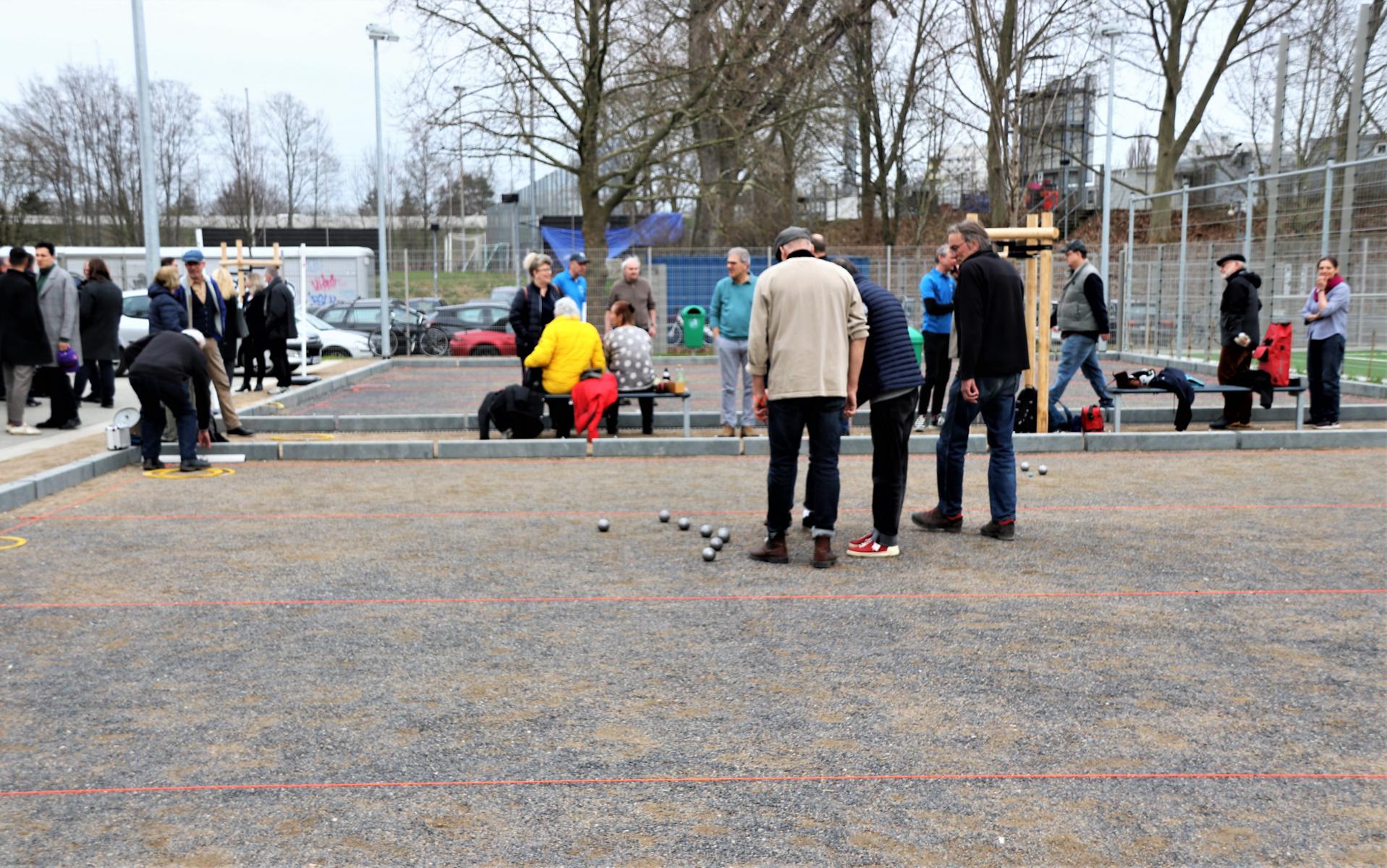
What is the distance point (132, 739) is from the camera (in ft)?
14.4

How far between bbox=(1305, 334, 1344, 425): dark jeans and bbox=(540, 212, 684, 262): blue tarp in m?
17.6

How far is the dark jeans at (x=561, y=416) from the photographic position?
1220cm

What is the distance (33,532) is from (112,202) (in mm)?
45467

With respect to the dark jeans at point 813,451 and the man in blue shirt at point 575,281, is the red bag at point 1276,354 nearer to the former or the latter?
the man in blue shirt at point 575,281

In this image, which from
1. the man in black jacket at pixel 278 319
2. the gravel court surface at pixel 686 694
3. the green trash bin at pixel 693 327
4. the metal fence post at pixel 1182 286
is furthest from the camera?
the green trash bin at pixel 693 327

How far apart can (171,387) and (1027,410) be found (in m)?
8.14

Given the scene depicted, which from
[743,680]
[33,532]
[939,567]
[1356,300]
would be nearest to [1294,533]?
[939,567]

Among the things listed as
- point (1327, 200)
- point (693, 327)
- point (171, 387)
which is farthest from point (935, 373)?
point (693, 327)

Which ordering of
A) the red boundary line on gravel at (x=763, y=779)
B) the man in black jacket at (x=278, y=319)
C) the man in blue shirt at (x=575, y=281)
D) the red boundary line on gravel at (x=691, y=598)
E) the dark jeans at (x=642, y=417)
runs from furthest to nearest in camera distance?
the man in black jacket at (x=278, y=319) → the man in blue shirt at (x=575, y=281) → the dark jeans at (x=642, y=417) → the red boundary line on gravel at (x=691, y=598) → the red boundary line on gravel at (x=763, y=779)

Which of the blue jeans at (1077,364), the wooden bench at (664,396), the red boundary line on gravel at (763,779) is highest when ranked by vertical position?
the blue jeans at (1077,364)

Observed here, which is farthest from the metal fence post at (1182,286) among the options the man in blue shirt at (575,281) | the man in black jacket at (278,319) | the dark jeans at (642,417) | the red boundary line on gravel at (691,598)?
the red boundary line on gravel at (691,598)

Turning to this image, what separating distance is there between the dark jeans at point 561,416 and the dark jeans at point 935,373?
365 cm

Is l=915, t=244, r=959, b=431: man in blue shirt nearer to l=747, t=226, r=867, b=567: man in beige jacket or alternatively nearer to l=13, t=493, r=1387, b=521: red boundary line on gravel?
l=13, t=493, r=1387, b=521: red boundary line on gravel

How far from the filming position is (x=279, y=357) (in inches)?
685
